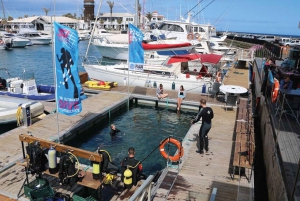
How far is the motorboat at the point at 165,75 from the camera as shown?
21.4m

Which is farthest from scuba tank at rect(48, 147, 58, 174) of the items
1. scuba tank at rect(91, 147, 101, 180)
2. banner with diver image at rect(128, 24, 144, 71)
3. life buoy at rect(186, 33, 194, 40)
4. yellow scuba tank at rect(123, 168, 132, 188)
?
life buoy at rect(186, 33, 194, 40)

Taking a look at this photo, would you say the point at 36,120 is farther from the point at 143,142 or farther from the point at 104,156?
A: the point at 104,156

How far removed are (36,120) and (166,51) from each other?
1299 cm

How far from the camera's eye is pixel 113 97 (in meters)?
19.9

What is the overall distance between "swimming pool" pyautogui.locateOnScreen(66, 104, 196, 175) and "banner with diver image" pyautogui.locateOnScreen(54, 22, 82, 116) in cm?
309

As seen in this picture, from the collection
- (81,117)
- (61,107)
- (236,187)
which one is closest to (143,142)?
(81,117)

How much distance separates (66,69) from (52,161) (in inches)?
136

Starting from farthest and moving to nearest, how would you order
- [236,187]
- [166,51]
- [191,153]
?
[166,51] < [191,153] < [236,187]

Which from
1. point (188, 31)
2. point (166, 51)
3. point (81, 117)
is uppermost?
point (188, 31)

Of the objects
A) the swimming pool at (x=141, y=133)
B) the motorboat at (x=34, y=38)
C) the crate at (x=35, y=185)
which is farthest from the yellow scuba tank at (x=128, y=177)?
the motorboat at (x=34, y=38)

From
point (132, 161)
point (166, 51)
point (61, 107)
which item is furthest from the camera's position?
point (166, 51)

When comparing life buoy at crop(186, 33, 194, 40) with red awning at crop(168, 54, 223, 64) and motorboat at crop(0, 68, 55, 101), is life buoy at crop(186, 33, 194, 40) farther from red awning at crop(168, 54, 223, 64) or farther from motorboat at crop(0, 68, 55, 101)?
motorboat at crop(0, 68, 55, 101)

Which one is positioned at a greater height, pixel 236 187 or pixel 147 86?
pixel 147 86

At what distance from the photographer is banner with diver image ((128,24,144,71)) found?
16719mm
